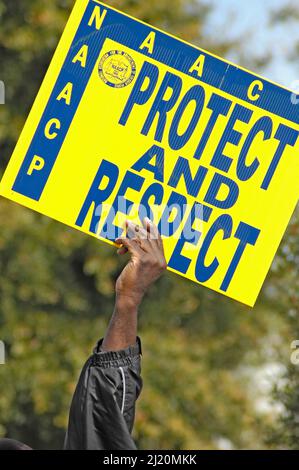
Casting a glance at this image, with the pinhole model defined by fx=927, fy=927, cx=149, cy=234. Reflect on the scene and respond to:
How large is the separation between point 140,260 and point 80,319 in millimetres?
6866

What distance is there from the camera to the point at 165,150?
9.95ft

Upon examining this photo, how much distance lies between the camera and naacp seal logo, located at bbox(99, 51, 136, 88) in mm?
3029

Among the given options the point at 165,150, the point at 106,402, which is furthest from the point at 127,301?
the point at 165,150

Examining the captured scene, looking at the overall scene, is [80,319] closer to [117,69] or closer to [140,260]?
[117,69]

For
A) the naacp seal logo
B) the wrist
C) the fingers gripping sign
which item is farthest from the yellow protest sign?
the wrist

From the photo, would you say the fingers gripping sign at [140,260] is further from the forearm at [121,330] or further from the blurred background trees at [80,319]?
the blurred background trees at [80,319]

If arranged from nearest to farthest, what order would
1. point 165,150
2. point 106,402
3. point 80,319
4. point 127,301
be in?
point 106,402 < point 127,301 < point 165,150 < point 80,319

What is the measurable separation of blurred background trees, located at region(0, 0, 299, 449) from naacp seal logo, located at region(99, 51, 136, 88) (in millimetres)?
5099

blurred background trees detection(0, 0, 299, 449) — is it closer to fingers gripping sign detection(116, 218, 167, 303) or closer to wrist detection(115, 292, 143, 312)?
fingers gripping sign detection(116, 218, 167, 303)

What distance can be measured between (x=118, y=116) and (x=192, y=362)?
282 inches

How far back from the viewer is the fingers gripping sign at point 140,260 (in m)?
2.57

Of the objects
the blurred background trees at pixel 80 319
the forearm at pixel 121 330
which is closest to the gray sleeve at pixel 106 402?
the forearm at pixel 121 330

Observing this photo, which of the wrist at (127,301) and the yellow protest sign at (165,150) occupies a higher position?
the yellow protest sign at (165,150)
